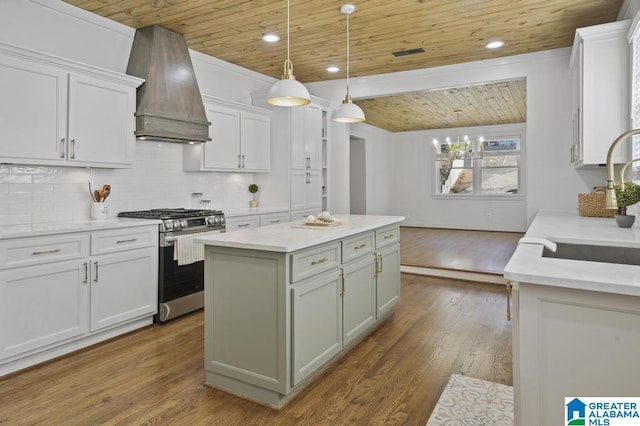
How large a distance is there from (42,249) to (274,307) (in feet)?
5.61

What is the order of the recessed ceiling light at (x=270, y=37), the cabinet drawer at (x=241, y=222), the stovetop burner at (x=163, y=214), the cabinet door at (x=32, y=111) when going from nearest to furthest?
the cabinet door at (x=32, y=111) < the stovetop burner at (x=163, y=214) < the recessed ceiling light at (x=270, y=37) < the cabinet drawer at (x=241, y=222)

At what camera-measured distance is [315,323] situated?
8.14 ft

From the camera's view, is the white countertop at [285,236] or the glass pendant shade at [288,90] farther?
the glass pendant shade at [288,90]

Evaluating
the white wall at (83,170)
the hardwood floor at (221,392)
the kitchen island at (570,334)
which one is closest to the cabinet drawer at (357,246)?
the hardwood floor at (221,392)

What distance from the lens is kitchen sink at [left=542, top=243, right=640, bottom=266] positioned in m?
2.18

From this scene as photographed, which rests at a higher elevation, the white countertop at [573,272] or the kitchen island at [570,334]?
the white countertop at [573,272]

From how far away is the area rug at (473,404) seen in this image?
2.12 meters

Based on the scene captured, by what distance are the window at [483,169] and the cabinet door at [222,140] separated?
6.12 meters

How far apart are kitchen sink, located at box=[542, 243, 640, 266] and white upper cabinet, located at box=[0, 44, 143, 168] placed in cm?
329

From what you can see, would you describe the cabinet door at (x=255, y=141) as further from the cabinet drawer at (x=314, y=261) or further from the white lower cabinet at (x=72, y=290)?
the cabinet drawer at (x=314, y=261)

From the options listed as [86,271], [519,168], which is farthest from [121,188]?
[519,168]

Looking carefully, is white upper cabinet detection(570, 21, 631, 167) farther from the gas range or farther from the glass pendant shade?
the gas range

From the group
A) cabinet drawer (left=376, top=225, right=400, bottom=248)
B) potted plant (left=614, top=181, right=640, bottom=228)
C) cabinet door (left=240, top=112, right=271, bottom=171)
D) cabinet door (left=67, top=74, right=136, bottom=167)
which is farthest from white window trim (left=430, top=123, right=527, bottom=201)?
cabinet door (left=67, top=74, right=136, bottom=167)

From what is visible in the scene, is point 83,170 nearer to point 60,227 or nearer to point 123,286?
point 60,227
